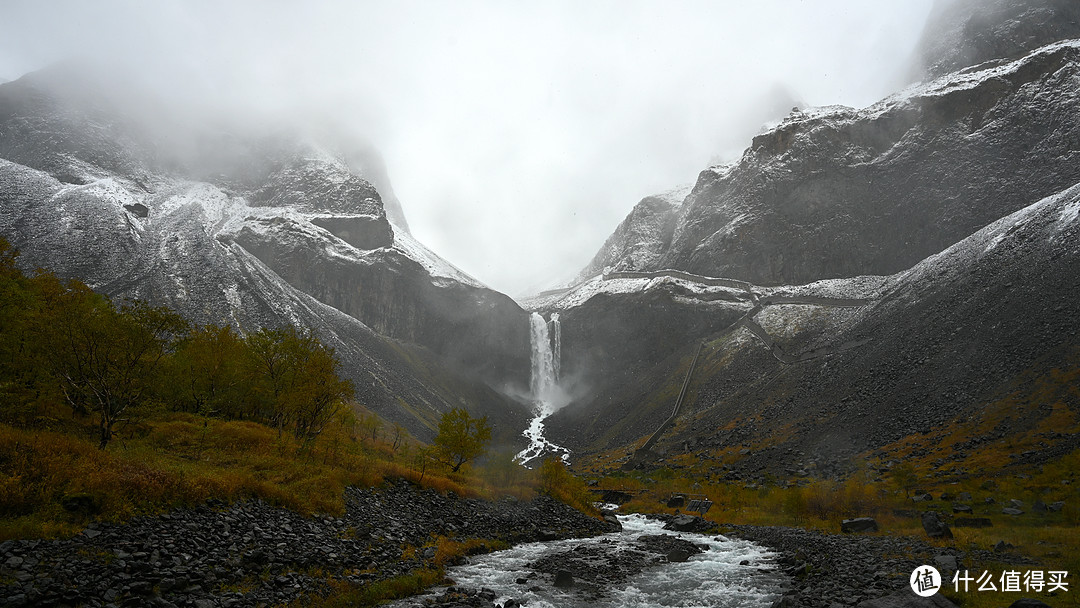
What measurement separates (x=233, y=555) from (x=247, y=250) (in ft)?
489

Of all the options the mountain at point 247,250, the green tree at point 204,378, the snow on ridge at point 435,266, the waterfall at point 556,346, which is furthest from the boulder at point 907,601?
the snow on ridge at point 435,266

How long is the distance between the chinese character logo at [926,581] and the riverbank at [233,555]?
1709cm

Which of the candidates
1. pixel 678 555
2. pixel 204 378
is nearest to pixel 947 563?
pixel 678 555

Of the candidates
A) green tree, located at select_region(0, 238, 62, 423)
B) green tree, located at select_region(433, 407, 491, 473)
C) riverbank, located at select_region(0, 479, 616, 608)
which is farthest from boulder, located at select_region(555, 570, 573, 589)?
green tree, located at select_region(0, 238, 62, 423)

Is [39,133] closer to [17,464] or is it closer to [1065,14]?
[17,464]

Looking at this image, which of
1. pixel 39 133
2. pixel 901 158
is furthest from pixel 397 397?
pixel 39 133

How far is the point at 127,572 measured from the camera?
40.0 feet

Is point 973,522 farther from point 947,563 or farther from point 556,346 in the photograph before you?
point 556,346

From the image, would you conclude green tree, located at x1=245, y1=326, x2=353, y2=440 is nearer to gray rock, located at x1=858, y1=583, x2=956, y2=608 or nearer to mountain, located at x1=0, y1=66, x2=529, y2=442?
gray rock, located at x1=858, y1=583, x2=956, y2=608

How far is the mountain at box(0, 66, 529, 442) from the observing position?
324 feet

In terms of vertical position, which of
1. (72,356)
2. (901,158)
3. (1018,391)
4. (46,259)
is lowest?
(72,356)

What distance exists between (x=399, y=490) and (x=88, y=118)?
211215 millimetres

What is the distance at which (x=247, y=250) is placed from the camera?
468ft

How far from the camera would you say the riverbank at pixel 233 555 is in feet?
36.7
